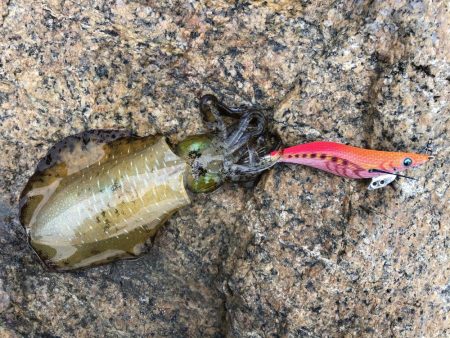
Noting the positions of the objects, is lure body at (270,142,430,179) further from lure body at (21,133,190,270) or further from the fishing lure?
lure body at (21,133,190,270)

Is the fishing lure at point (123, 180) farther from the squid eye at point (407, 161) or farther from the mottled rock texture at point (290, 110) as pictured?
the squid eye at point (407, 161)

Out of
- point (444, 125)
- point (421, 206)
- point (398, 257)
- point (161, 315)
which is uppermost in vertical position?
point (444, 125)

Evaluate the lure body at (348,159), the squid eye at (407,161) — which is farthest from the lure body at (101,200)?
the squid eye at (407,161)

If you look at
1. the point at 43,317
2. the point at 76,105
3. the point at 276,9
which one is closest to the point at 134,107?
the point at 76,105

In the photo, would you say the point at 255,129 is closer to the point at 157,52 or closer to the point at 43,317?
the point at 157,52

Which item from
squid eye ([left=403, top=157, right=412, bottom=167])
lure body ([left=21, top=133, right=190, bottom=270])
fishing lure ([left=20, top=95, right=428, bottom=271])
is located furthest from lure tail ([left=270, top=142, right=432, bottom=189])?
lure body ([left=21, top=133, right=190, bottom=270])

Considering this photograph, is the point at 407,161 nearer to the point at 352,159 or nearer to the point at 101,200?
the point at 352,159
